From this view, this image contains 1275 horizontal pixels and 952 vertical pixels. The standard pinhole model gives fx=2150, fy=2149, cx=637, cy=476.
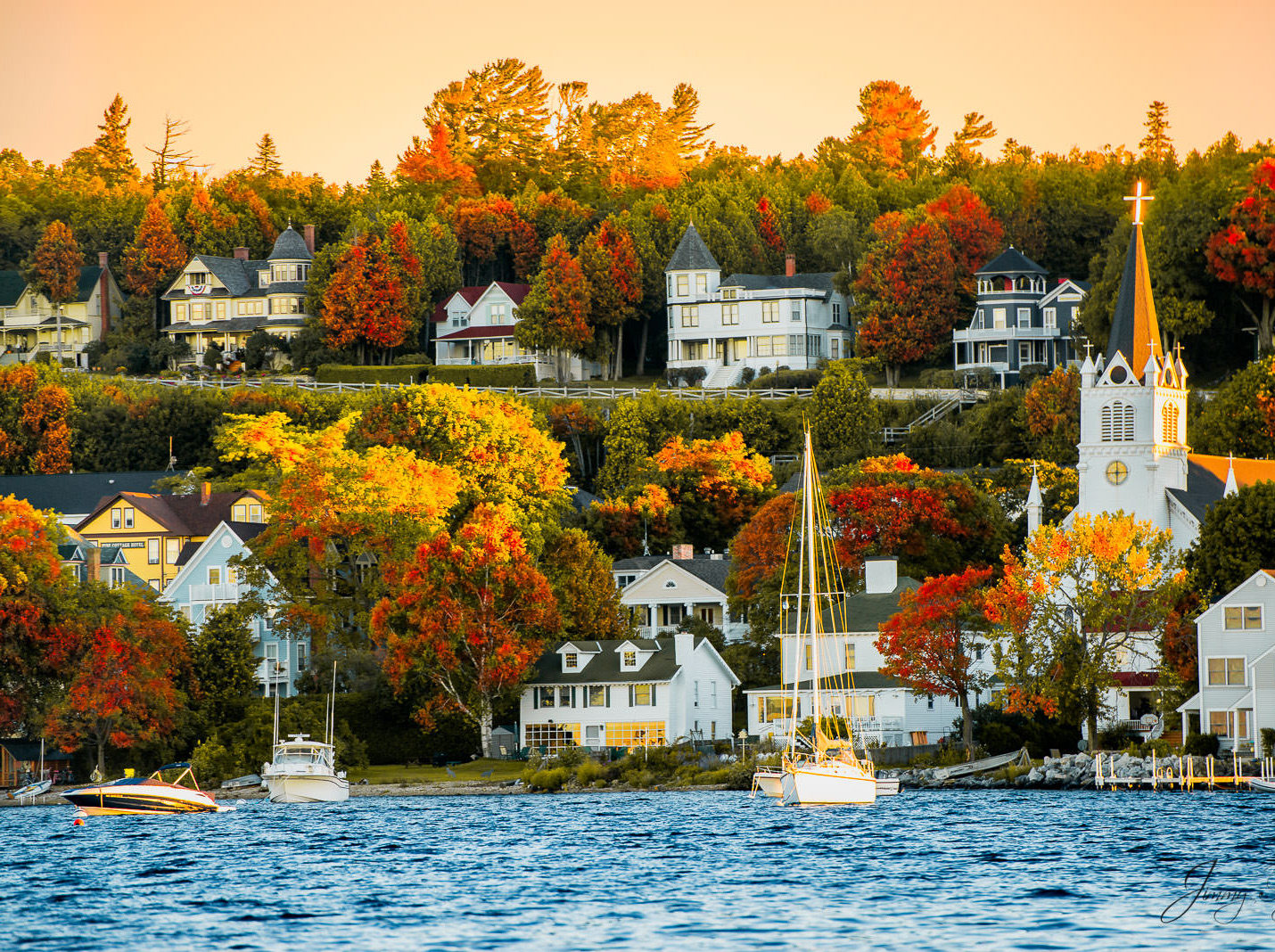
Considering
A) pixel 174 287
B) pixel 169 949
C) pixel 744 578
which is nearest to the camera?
pixel 169 949

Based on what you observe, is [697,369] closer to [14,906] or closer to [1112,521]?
[1112,521]

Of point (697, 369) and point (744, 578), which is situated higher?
point (697, 369)

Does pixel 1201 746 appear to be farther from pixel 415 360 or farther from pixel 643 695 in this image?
pixel 415 360

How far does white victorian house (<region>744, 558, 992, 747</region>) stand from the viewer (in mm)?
83000

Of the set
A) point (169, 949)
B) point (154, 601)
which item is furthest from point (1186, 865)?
point (154, 601)

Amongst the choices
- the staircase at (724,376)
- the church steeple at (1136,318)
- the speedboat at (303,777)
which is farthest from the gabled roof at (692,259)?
the speedboat at (303,777)

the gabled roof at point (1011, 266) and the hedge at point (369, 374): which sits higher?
the gabled roof at point (1011, 266)

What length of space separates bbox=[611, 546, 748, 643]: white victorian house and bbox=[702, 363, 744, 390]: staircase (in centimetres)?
3609

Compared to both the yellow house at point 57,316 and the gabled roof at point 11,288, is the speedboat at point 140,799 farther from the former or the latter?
the gabled roof at point 11,288

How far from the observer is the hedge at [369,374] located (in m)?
142

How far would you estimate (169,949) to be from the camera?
40.4m

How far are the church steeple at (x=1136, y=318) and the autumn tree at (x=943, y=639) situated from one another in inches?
719

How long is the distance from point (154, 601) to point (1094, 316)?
54.5 metres

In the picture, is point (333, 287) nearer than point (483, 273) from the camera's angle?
Yes
